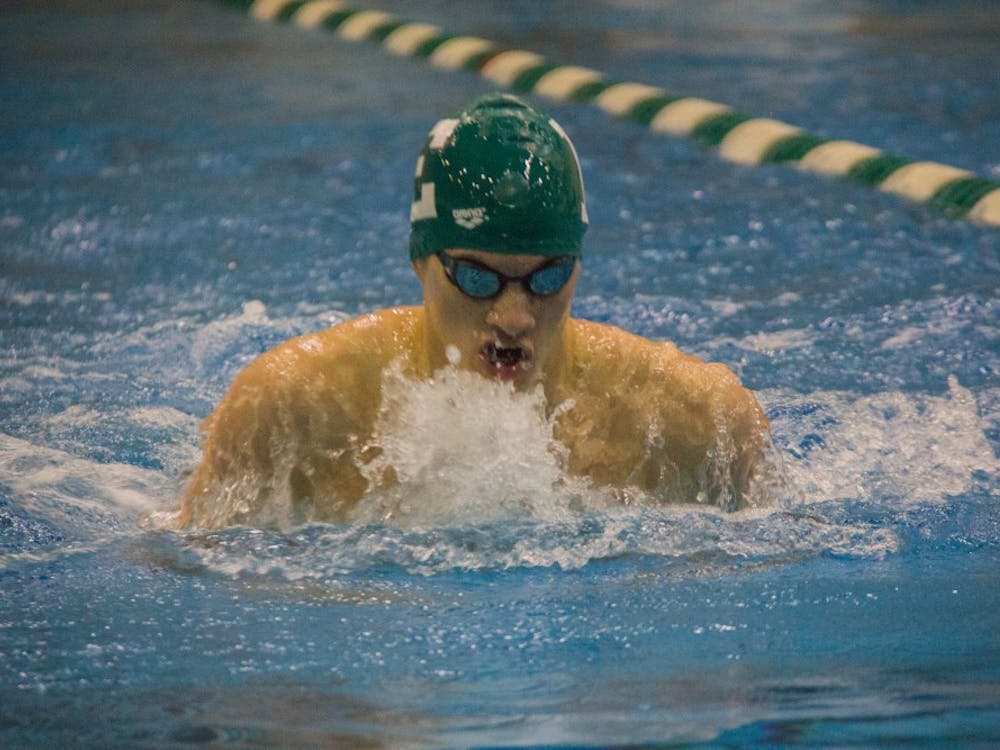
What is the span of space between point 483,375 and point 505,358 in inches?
2.5

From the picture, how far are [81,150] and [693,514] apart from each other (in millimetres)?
4756

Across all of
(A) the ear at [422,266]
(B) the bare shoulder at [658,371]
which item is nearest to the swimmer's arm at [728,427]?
(B) the bare shoulder at [658,371]

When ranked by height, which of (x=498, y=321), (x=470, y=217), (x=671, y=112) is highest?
(x=671, y=112)

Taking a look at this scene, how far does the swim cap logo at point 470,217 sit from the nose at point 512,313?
118 millimetres

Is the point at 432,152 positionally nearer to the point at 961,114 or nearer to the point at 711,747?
the point at 711,747

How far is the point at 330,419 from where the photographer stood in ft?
9.73

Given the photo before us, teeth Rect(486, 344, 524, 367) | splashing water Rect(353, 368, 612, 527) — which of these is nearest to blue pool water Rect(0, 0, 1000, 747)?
splashing water Rect(353, 368, 612, 527)

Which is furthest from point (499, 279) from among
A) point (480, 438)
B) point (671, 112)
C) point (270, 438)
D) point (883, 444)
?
point (671, 112)

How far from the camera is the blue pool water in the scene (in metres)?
2.25

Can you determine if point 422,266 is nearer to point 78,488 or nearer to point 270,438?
point 270,438

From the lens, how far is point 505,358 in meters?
2.81

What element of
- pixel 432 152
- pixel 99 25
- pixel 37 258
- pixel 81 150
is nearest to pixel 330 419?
pixel 432 152

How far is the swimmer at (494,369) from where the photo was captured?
2787 millimetres

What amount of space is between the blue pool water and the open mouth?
11cm
